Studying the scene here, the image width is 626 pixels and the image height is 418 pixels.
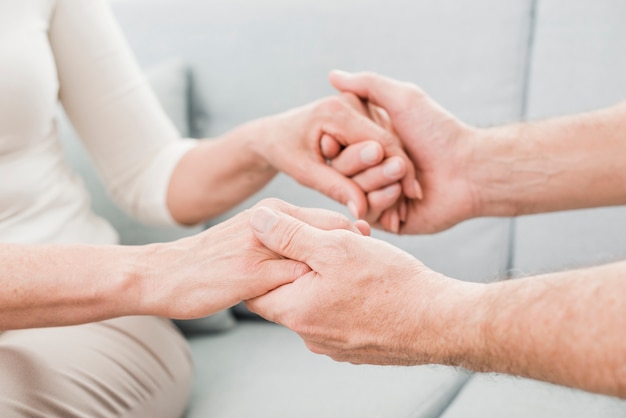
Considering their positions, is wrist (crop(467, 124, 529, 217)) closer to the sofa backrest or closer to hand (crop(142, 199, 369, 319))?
the sofa backrest

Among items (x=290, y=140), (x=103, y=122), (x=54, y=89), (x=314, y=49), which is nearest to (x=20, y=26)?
(x=54, y=89)

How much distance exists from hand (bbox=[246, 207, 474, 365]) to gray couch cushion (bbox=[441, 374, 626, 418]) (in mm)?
285

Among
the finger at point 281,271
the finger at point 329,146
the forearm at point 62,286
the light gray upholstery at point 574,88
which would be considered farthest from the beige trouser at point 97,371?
the light gray upholstery at point 574,88

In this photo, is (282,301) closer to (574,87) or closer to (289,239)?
(289,239)

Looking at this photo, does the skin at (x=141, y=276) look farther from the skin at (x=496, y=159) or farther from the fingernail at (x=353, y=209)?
the skin at (x=496, y=159)

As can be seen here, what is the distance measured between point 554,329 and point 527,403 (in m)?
0.43

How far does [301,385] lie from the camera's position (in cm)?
117

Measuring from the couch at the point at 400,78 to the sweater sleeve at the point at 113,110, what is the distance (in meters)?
0.14

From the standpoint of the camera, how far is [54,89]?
1.19 meters

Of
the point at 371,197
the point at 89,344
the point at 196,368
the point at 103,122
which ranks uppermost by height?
the point at 103,122

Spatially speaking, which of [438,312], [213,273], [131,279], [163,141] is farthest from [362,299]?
[163,141]

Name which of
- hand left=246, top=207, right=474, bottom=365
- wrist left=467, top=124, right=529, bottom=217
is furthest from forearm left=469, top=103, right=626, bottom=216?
hand left=246, top=207, right=474, bottom=365

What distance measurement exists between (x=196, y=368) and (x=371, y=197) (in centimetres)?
44

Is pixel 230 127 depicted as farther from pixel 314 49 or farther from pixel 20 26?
pixel 20 26
